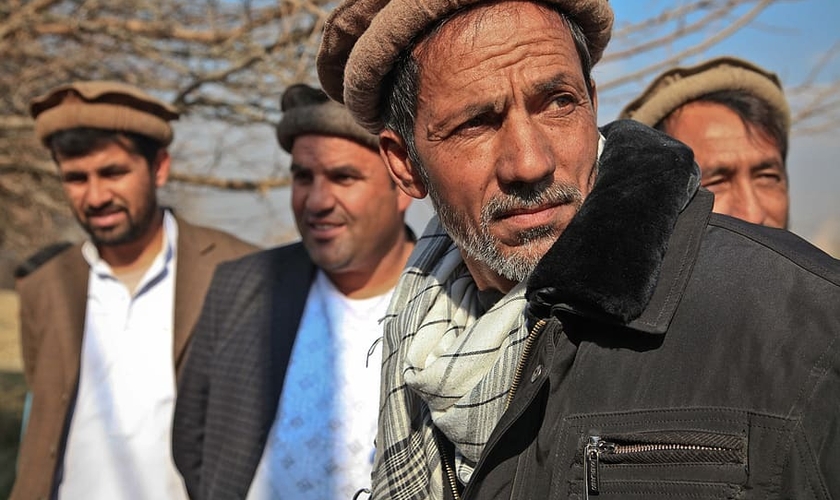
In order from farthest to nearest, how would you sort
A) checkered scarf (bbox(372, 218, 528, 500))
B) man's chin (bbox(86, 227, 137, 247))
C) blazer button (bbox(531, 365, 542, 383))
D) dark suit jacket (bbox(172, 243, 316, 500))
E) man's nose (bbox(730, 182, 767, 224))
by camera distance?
man's chin (bbox(86, 227, 137, 247)), dark suit jacket (bbox(172, 243, 316, 500)), man's nose (bbox(730, 182, 767, 224)), checkered scarf (bbox(372, 218, 528, 500)), blazer button (bbox(531, 365, 542, 383))

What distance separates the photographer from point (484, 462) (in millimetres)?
1434

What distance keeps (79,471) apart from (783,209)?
2.81 metres

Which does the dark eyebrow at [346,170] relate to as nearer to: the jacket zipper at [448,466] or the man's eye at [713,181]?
the man's eye at [713,181]

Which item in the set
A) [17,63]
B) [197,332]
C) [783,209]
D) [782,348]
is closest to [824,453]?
[782,348]

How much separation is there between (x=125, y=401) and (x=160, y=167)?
121cm

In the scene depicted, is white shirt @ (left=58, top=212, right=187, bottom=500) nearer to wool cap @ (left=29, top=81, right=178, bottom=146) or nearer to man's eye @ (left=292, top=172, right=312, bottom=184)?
wool cap @ (left=29, top=81, right=178, bottom=146)

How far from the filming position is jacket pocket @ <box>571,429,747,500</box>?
3.74 feet

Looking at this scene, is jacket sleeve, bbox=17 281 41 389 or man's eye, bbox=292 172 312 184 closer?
man's eye, bbox=292 172 312 184

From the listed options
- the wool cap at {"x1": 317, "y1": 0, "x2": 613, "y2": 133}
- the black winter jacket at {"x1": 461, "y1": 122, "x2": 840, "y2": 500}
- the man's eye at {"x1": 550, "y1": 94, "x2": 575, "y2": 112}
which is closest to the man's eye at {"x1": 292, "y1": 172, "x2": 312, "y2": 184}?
the wool cap at {"x1": 317, "y1": 0, "x2": 613, "y2": 133}

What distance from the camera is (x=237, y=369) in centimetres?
295

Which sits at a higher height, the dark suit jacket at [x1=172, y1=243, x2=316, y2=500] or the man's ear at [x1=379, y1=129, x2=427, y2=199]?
the man's ear at [x1=379, y1=129, x2=427, y2=199]

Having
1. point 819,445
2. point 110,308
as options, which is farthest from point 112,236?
point 819,445

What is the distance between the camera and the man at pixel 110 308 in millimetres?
3369

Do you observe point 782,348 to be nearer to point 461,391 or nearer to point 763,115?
point 461,391
